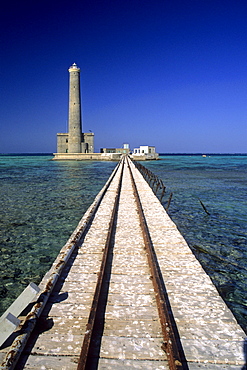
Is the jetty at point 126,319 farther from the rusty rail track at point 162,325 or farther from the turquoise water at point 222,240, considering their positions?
the turquoise water at point 222,240

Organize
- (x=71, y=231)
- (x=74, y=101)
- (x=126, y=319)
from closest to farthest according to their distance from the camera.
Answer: (x=126, y=319) → (x=71, y=231) → (x=74, y=101)

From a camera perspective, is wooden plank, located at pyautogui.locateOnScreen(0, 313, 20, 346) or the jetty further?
wooden plank, located at pyautogui.locateOnScreen(0, 313, 20, 346)

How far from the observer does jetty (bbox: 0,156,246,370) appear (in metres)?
2.73

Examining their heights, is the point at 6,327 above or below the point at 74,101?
below

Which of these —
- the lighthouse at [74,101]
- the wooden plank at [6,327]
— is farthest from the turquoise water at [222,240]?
the lighthouse at [74,101]

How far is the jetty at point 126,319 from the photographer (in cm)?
273

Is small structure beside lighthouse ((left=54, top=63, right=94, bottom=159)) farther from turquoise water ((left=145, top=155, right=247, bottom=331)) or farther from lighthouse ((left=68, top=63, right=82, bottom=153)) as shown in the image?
turquoise water ((left=145, top=155, right=247, bottom=331))

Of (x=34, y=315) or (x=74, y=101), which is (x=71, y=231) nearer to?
(x=34, y=315)

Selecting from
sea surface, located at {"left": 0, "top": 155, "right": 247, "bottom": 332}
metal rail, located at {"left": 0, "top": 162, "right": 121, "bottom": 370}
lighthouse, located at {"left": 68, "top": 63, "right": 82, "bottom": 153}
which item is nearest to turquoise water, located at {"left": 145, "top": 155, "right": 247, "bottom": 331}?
sea surface, located at {"left": 0, "top": 155, "right": 247, "bottom": 332}

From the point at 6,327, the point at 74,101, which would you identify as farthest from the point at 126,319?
the point at 74,101

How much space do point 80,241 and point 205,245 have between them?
366 centimetres

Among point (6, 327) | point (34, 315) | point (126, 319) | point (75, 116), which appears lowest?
point (126, 319)

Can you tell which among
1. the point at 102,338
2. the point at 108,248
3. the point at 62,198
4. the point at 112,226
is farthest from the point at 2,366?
the point at 62,198

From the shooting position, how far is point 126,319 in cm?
339
